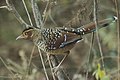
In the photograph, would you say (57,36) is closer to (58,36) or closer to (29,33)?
(58,36)

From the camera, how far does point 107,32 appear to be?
6305mm

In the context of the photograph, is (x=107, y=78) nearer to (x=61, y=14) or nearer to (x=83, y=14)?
(x=83, y=14)

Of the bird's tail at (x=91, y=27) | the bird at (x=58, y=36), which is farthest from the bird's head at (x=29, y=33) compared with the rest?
the bird's tail at (x=91, y=27)

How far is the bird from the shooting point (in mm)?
3750

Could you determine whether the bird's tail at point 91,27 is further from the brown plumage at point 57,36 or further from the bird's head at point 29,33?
the bird's head at point 29,33

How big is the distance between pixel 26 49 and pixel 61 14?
0.92 metres

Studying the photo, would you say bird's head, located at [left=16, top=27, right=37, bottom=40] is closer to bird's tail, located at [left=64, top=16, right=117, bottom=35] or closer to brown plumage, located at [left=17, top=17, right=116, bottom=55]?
brown plumage, located at [left=17, top=17, right=116, bottom=55]

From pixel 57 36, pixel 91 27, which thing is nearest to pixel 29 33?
pixel 57 36

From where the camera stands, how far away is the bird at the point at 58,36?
3750 millimetres

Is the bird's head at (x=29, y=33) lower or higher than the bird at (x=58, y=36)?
higher

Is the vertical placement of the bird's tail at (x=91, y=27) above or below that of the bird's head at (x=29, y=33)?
below

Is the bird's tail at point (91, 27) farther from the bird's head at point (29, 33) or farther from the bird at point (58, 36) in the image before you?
the bird's head at point (29, 33)

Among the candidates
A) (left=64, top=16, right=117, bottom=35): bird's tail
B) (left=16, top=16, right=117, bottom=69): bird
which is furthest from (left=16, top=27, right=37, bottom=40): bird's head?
(left=64, top=16, right=117, bottom=35): bird's tail

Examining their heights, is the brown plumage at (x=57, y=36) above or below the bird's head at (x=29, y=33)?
below
